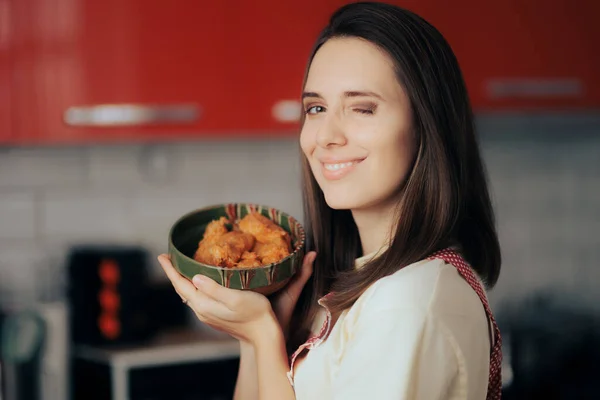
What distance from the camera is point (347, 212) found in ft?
4.58

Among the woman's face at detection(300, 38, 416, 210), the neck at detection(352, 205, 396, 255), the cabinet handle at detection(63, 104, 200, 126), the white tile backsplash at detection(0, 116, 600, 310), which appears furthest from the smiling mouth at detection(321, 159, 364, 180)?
the white tile backsplash at detection(0, 116, 600, 310)

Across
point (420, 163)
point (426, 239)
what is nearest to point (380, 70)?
point (420, 163)

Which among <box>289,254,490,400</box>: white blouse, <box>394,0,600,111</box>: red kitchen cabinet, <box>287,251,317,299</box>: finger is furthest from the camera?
<box>394,0,600,111</box>: red kitchen cabinet

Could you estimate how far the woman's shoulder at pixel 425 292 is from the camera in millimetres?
974

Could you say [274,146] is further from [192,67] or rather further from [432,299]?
[432,299]

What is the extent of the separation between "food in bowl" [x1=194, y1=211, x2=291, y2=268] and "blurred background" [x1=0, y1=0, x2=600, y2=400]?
0.72m

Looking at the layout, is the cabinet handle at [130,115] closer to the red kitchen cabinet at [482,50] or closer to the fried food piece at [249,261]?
the red kitchen cabinet at [482,50]

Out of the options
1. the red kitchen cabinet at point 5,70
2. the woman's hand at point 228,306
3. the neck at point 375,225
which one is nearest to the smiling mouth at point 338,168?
the neck at point 375,225

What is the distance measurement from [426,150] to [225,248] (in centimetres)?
33

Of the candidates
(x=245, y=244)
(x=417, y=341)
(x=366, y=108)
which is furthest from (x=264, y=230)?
(x=417, y=341)

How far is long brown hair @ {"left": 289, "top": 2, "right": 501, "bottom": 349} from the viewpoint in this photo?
1126 mm

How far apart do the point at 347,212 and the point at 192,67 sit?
0.68 meters

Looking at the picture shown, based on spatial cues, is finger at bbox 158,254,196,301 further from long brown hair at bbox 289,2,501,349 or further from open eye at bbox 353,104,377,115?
open eye at bbox 353,104,377,115

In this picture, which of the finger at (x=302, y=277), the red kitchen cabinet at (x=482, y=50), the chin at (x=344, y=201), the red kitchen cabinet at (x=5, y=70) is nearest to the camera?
the chin at (x=344, y=201)
